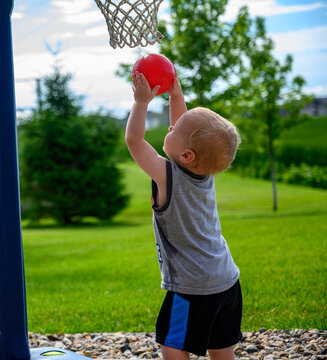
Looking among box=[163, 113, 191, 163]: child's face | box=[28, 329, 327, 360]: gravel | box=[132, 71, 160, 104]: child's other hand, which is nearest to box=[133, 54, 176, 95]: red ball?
box=[132, 71, 160, 104]: child's other hand

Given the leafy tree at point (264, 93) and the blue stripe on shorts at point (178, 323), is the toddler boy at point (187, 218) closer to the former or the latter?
the blue stripe on shorts at point (178, 323)

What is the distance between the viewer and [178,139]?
2357 mm

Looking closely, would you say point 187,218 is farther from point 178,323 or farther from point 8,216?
point 8,216

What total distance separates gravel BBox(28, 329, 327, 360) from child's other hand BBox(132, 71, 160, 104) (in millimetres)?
1867

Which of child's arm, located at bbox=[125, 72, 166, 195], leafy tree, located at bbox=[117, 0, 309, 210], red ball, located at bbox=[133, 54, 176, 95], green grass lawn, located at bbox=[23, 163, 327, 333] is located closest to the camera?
child's arm, located at bbox=[125, 72, 166, 195]

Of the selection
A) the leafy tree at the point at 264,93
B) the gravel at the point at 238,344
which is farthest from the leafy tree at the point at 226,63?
the gravel at the point at 238,344

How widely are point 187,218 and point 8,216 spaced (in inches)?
41.2

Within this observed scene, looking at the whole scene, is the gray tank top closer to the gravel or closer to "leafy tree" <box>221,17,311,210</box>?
the gravel

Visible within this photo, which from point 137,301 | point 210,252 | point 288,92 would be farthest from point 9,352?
point 288,92

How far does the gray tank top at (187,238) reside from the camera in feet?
7.70

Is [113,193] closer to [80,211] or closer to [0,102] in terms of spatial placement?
[80,211]

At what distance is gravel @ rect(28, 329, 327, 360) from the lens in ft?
10.8

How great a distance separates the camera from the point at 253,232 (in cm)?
923

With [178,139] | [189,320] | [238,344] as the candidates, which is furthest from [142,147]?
[238,344]
